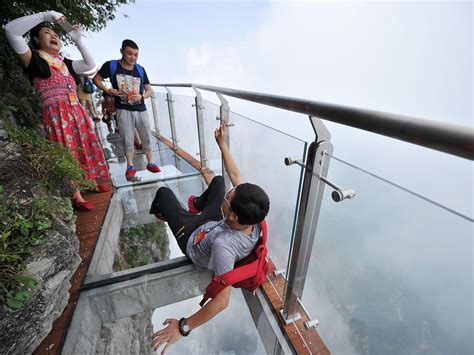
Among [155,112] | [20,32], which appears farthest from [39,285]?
A: [155,112]

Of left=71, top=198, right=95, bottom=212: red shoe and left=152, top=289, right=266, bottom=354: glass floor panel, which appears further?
left=71, top=198, right=95, bottom=212: red shoe

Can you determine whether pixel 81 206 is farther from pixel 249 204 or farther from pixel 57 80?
pixel 249 204

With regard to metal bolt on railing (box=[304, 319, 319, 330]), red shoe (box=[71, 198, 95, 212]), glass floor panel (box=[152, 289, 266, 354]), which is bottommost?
glass floor panel (box=[152, 289, 266, 354])

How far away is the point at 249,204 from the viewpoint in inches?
47.1

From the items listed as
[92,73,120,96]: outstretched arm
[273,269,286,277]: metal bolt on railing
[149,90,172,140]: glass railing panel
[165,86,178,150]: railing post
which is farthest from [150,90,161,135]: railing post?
[273,269,286,277]: metal bolt on railing

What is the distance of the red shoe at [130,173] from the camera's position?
→ 2963 millimetres

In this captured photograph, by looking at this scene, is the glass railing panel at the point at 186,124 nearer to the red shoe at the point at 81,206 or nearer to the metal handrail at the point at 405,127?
the red shoe at the point at 81,206

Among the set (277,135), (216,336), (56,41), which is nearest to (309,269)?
(277,135)

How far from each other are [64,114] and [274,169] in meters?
1.92

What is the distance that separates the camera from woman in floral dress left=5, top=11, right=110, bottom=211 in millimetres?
1700

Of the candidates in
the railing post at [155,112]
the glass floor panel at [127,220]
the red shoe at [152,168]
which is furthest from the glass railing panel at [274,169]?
the railing post at [155,112]

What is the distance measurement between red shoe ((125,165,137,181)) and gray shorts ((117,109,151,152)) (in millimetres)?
324

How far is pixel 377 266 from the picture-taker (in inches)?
34.7

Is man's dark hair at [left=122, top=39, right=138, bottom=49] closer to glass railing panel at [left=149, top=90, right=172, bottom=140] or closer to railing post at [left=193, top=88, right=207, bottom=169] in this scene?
railing post at [left=193, top=88, right=207, bottom=169]
